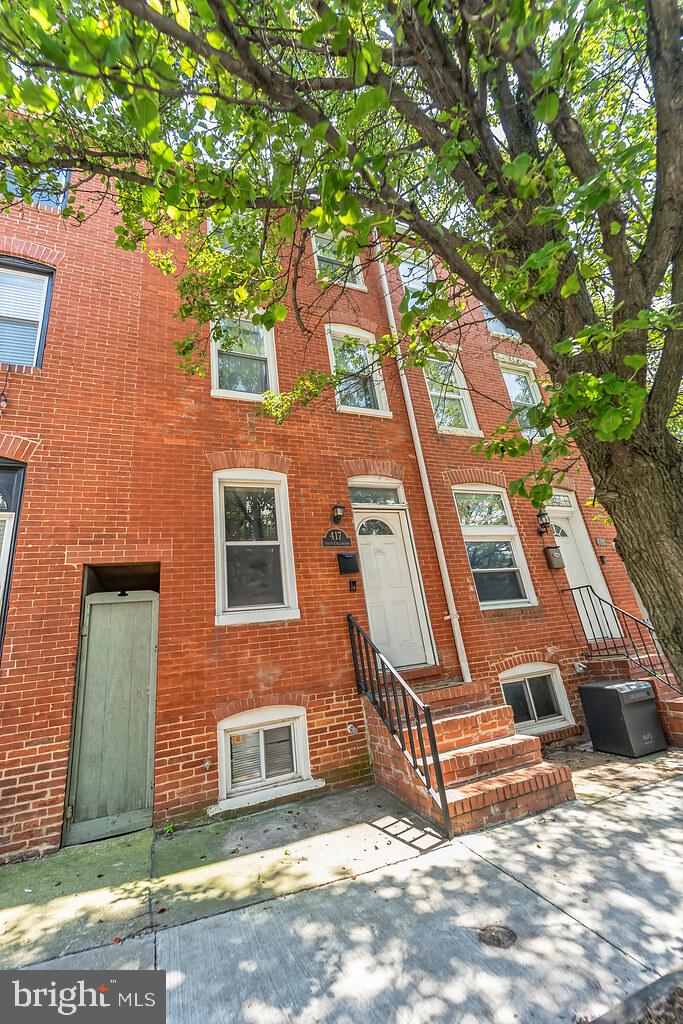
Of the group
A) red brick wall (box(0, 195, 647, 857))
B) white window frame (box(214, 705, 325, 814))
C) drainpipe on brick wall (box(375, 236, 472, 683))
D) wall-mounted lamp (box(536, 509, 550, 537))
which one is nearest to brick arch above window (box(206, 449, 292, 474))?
red brick wall (box(0, 195, 647, 857))

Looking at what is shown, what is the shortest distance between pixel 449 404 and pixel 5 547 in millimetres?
6810

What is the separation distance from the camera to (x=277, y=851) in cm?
346

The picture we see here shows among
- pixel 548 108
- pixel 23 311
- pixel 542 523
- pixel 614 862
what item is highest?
pixel 23 311

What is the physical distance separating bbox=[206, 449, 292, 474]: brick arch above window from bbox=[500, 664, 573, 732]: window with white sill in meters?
4.32

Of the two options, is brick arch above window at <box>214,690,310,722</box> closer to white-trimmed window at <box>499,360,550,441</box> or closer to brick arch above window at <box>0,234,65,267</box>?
brick arch above window at <box>0,234,65,267</box>

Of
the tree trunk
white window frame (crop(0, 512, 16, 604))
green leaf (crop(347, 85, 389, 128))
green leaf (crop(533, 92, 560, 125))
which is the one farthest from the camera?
white window frame (crop(0, 512, 16, 604))

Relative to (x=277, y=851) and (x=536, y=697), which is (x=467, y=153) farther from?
(x=536, y=697)

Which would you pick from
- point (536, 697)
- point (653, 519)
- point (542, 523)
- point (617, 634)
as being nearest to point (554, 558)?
point (542, 523)

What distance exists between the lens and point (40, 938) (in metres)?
2.58

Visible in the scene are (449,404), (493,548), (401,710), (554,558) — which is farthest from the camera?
(449,404)

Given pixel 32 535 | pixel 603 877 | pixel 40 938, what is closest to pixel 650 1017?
pixel 603 877


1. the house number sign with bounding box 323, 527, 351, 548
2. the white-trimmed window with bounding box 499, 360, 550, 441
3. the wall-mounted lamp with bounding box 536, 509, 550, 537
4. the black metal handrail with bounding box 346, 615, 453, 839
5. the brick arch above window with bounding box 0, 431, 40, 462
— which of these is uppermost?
the white-trimmed window with bounding box 499, 360, 550, 441

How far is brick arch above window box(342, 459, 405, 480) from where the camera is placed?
612 centimetres

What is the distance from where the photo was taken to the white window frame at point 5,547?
4.16 metres
